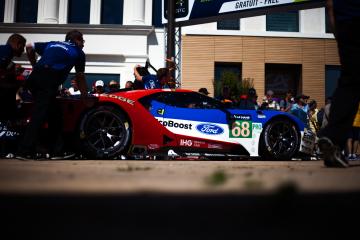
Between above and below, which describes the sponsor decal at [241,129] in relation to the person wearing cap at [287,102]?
below

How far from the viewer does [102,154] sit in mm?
4754

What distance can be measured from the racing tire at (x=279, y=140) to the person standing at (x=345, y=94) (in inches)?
104

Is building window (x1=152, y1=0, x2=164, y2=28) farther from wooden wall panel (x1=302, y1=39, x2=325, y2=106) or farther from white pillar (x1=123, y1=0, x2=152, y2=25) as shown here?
wooden wall panel (x1=302, y1=39, x2=325, y2=106)

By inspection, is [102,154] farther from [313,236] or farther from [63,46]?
[313,236]

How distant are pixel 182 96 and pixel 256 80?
10.7 metres

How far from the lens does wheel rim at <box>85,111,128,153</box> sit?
4824mm

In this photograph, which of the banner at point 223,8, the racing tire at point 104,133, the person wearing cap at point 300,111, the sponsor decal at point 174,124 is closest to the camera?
the racing tire at point 104,133

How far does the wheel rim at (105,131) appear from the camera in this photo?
482 cm

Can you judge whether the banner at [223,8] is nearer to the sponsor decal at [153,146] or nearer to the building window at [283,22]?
the building window at [283,22]

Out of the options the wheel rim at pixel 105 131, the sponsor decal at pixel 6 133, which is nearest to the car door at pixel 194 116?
the wheel rim at pixel 105 131

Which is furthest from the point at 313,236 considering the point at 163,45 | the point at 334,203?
the point at 163,45

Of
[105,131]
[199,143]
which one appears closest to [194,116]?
[199,143]

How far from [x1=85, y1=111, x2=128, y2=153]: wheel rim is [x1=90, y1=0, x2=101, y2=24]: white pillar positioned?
37.6ft

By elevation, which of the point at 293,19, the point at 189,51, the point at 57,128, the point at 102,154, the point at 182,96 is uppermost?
the point at 293,19
